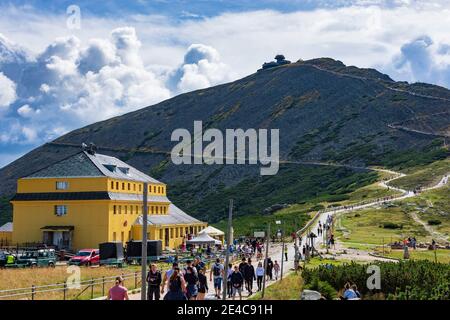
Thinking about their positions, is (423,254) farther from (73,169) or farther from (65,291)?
(65,291)

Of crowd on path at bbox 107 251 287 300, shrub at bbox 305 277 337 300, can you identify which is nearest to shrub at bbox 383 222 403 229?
crowd on path at bbox 107 251 287 300

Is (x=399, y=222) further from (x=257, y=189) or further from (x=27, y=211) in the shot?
(x=257, y=189)

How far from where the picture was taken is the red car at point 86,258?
4642cm

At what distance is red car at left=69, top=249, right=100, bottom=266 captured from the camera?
46.4 metres

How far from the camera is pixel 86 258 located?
4688 centimetres

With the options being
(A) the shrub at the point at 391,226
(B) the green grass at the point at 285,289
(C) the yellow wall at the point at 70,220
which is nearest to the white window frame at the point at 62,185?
(C) the yellow wall at the point at 70,220

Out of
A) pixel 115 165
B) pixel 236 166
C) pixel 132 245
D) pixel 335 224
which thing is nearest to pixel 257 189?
pixel 236 166

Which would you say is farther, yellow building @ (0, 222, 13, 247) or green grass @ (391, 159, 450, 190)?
green grass @ (391, 159, 450, 190)

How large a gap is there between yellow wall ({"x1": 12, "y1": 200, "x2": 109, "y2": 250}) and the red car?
10.8m

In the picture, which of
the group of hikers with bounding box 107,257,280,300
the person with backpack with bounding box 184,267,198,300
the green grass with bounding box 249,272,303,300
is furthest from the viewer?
the green grass with bounding box 249,272,303,300

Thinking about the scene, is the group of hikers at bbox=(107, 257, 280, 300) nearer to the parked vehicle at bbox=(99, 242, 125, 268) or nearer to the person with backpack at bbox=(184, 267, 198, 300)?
the person with backpack at bbox=(184, 267, 198, 300)

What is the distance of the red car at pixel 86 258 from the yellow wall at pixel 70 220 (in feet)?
35.4

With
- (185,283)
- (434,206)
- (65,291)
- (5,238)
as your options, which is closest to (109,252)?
(65,291)

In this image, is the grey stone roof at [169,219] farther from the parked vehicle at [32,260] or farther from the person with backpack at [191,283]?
the person with backpack at [191,283]
